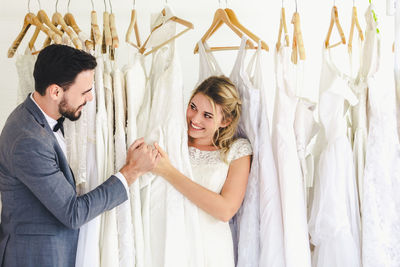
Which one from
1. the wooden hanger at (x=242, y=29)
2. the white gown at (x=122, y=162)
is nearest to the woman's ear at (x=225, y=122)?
the wooden hanger at (x=242, y=29)

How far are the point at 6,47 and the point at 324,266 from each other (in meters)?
1.86

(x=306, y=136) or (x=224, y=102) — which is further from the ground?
(x=224, y=102)

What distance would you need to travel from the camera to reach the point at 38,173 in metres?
1.50

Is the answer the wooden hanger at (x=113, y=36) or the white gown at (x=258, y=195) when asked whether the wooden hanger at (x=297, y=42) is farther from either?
the wooden hanger at (x=113, y=36)

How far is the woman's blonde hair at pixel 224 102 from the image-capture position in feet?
6.20

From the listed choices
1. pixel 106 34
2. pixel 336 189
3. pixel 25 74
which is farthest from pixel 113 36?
pixel 336 189

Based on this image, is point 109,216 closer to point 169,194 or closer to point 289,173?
point 169,194

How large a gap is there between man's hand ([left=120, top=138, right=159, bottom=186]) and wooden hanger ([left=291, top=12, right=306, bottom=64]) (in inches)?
26.6

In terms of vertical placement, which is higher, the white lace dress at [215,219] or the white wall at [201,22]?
the white wall at [201,22]

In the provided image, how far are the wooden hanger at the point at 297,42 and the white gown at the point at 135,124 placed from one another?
2.02 ft

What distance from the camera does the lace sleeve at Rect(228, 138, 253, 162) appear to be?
1884 millimetres

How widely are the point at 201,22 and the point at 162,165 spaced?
1.03 meters

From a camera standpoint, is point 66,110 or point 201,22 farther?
point 201,22

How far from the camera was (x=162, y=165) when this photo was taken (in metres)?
1.72
